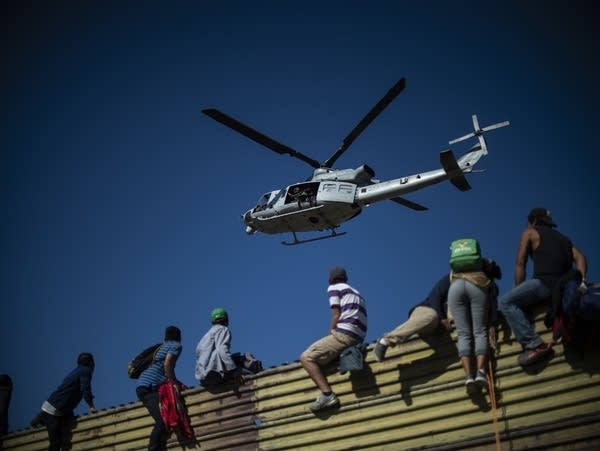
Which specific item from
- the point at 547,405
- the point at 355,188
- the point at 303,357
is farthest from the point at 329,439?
the point at 355,188

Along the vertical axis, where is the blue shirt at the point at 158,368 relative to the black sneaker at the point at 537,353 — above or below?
above

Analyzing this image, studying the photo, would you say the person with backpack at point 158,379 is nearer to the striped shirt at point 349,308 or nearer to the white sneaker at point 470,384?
the striped shirt at point 349,308

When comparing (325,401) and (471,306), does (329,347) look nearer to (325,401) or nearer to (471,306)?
(325,401)

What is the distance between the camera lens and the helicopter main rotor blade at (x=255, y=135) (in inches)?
844

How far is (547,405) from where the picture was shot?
7.67 metres

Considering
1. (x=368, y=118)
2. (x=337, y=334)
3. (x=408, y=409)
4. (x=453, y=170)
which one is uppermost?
(x=368, y=118)

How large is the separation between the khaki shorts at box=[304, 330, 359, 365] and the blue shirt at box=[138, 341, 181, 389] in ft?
8.43

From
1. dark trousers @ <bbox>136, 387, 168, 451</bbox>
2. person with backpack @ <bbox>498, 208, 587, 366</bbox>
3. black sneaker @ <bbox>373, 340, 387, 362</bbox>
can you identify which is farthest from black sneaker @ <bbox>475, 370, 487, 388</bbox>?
dark trousers @ <bbox>136, 387, 168, 451</bbox>

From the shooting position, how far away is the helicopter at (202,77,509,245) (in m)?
20.5

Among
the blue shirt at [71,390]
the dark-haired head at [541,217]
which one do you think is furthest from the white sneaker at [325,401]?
the blue shirt at [71,390]

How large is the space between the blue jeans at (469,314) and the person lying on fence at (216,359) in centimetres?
359

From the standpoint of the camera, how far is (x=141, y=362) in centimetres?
1062

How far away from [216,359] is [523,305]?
178 inches

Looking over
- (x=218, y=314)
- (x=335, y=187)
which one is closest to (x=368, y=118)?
(x=335, y=187)
